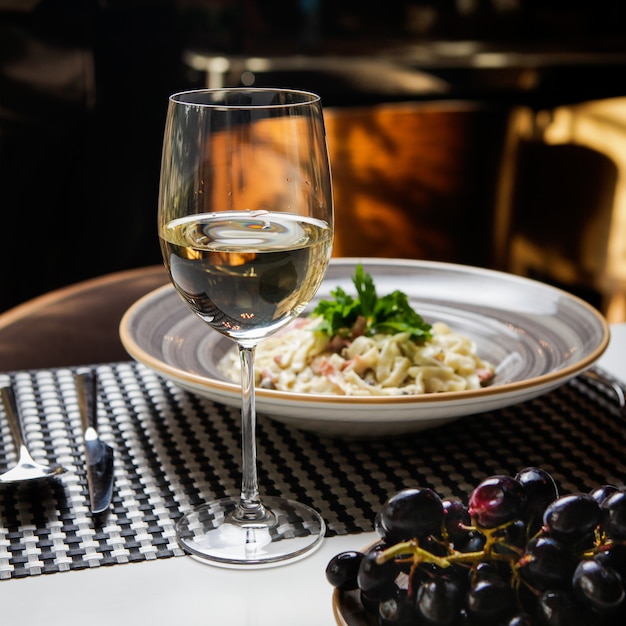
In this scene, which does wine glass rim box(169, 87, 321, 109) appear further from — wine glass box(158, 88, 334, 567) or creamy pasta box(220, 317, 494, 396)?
creamy pasta box(220, 317, 494, 396)

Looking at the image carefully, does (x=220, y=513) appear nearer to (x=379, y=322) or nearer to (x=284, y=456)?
(x=284, y=456)

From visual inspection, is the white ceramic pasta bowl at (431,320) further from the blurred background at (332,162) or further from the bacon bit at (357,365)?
the blurred background at (332,162)

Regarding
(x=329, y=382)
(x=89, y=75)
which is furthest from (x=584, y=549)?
(x=89, y=75)

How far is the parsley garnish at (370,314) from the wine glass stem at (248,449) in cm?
29

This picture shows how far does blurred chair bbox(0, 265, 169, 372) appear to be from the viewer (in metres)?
1.30

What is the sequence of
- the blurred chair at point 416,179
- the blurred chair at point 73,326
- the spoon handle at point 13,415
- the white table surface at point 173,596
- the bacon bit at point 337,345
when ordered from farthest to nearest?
the blurred chair at point 416,179 < the blurred chair at point 73,326 < the bacon bit at point 337,345 < the spoon handle at point 13,415 < the white table surface at point 173,596

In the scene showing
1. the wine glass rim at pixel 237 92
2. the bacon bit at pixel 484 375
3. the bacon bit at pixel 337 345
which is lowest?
the bacon bit at pixel 484 375

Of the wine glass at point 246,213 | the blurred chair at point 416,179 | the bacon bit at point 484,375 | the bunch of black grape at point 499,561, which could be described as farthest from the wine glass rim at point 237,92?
the blurred chair at point 416,179

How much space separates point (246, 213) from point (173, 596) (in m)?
0.30

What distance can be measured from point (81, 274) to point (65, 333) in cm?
Answer: 182

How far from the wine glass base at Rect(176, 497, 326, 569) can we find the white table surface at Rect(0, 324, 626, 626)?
0.01 metres

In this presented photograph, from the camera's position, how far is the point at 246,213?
0.75 metres

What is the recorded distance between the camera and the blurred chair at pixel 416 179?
7.86 ft

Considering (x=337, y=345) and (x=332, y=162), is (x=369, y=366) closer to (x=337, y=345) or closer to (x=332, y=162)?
(x=337, y=345)
